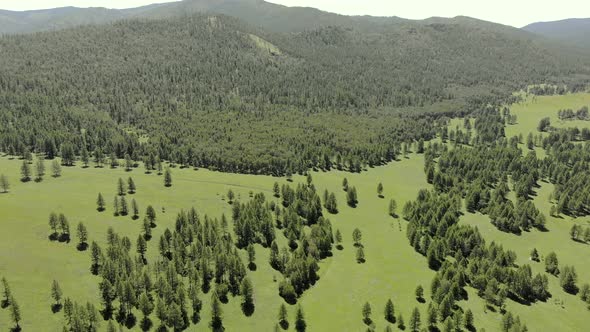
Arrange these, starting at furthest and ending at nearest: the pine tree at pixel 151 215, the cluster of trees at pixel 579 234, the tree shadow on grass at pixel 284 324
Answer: the cluster of trees at pixel 579 234, the pine tree at pixel 151 215, the tree shadow on grass at pixel 284 324

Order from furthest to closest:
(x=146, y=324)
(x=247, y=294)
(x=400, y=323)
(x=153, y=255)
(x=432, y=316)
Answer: (x=153, y=255), (x=247, y=294), (x=400, y=323), (x=432, y=316), (x=146, y=324)

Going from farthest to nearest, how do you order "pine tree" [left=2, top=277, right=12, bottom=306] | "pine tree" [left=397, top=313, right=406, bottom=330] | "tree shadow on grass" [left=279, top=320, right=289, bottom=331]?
"pine tree" [left=397, top=313, right=406, bottom=330], "tree shadow on grass" [left=279, top=320, right=289, bottom=331], "pine tree" [left=2, top=277, right=12, bottom=306]

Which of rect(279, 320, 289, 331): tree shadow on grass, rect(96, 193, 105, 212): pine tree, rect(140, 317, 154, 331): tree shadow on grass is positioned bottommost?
rect(279, 320, 289, 331): tree shadow on grass

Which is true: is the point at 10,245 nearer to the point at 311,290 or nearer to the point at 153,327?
the point at 153,327

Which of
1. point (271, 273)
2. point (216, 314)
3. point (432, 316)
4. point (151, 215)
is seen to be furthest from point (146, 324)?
point (432, 316)

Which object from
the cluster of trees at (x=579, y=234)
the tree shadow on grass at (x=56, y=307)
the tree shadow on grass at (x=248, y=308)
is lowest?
the tree shadow on grass at (x=248, y=308)

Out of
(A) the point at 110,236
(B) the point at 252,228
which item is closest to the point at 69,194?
(A) the point at 110,236

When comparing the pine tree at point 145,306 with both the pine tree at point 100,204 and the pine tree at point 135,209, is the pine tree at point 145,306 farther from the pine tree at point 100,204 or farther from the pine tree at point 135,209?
the pine tree at point 100,204

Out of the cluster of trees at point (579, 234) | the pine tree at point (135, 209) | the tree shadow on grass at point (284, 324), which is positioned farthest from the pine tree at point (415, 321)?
the pine tree at point (135, 209)

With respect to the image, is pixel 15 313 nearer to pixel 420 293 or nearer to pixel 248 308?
pixel 248 308

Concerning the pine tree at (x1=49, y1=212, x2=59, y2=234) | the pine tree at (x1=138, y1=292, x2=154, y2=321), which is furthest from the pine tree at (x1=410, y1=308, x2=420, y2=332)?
the pine tree at (x1=49, y1=212, x2=59, y2=234)

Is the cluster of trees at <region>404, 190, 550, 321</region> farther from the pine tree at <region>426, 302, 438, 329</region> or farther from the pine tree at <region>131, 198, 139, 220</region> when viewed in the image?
the pine tree at <region>131, 198, 139, 220</region>
